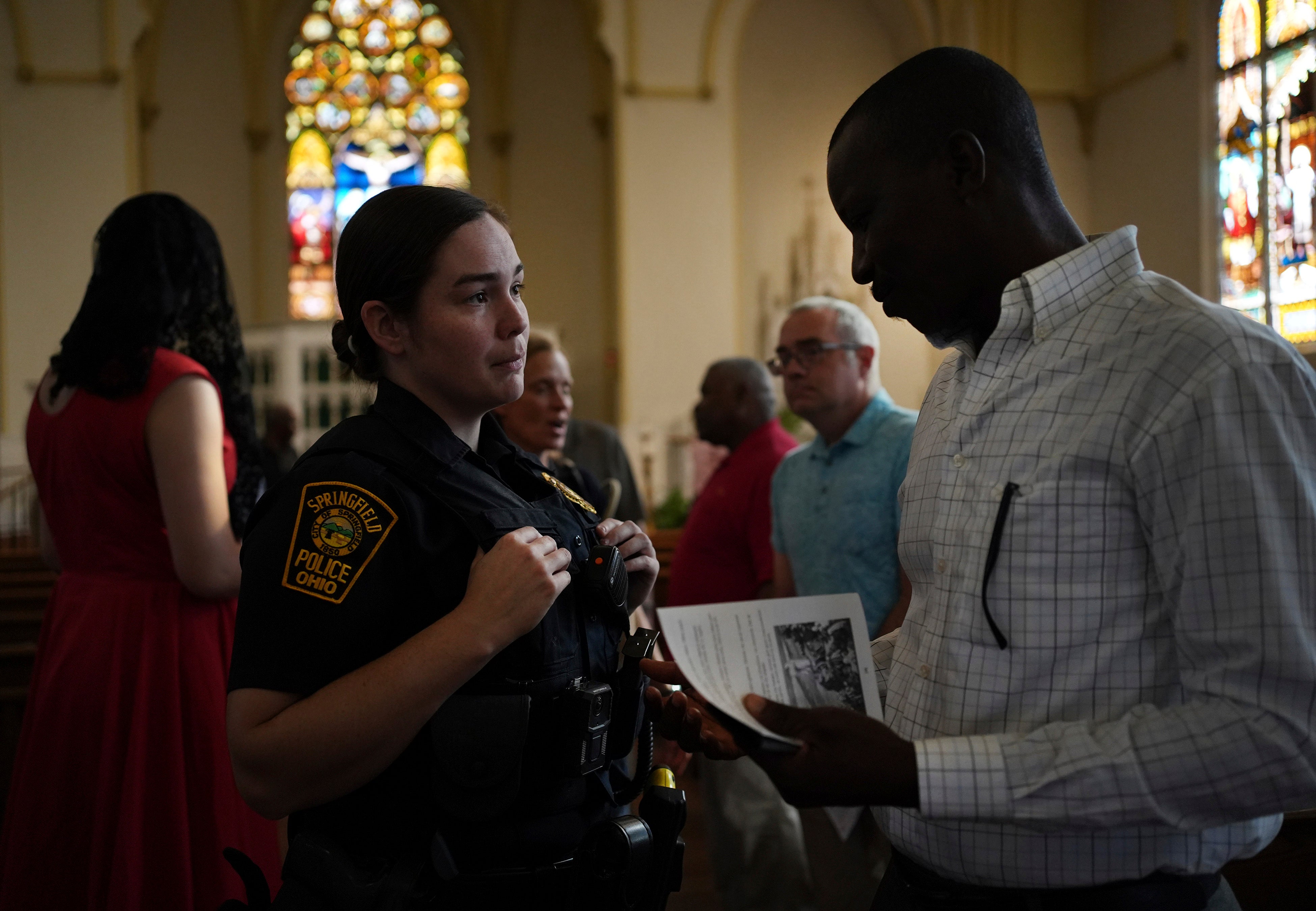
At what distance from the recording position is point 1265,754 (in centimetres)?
90

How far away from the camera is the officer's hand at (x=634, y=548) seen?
1.46m

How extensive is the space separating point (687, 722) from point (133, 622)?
1162 mm

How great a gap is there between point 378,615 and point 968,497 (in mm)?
646

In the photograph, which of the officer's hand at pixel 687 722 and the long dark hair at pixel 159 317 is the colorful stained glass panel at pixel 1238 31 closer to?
the long dark hair at pixel 159 317

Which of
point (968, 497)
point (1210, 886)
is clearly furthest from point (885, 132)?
point (1210, 886)

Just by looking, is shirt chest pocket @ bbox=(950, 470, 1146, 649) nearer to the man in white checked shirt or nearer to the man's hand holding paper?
the man in white checked shirt

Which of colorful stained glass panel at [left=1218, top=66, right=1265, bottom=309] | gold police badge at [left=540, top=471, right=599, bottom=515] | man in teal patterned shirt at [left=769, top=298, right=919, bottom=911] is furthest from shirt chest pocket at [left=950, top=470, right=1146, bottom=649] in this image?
colorful stained glass panel at [left=1218, top=66, right=1265, bottom=309]

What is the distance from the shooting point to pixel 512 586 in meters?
1.19

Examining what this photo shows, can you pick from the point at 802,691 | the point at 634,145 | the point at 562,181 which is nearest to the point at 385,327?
the point at 802,691

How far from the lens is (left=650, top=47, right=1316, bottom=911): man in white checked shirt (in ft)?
3.00

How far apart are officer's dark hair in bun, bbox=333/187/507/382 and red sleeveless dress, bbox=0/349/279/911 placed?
73cm

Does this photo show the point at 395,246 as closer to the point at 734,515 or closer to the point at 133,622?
the point at 133,622

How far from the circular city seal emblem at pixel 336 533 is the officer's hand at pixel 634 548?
0.35 meters

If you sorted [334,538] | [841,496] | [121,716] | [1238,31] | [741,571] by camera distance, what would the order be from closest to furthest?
[334,538]
[121,716]
[841,496]
[741,571]
[1238,31]
